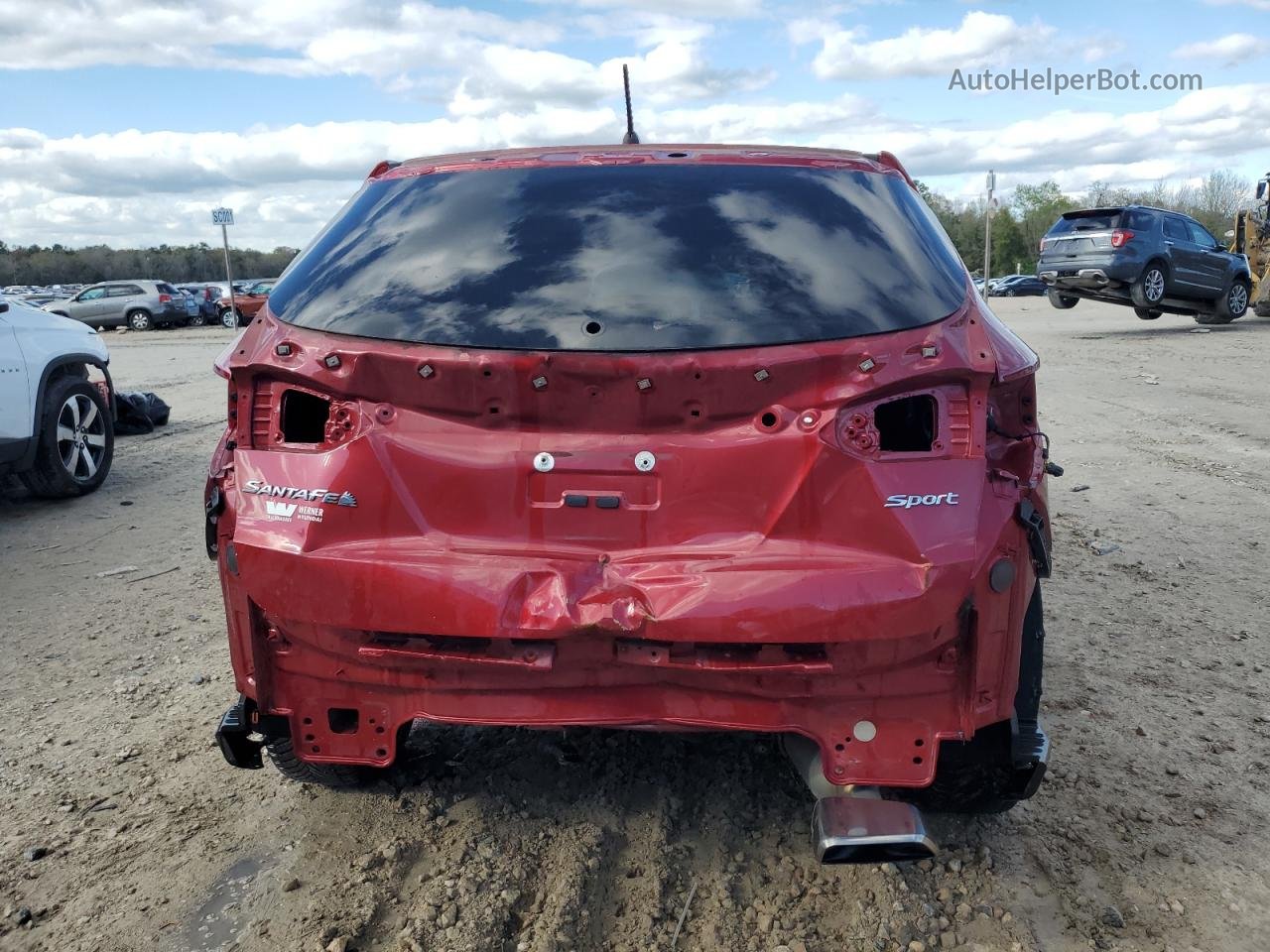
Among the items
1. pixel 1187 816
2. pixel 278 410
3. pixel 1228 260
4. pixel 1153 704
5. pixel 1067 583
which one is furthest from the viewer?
pixel 1228 260

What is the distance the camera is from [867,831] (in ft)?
8.04

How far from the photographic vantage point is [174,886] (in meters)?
2.87

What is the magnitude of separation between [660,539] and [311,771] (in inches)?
54.2

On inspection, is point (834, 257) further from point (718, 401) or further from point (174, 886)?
point (174, 886)

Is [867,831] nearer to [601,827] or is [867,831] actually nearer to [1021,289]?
[601,827]

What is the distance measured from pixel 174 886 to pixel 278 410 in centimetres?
130

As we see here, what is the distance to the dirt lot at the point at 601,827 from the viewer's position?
8.79ft

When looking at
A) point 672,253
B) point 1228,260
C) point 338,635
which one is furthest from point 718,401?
point 1228,260

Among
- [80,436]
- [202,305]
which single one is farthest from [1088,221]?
[202,305]

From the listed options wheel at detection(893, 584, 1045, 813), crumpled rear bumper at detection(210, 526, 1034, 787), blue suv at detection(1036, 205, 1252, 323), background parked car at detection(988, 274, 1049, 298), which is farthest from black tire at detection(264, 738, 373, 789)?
background parked car at detection(988, 274, 1049, 298)

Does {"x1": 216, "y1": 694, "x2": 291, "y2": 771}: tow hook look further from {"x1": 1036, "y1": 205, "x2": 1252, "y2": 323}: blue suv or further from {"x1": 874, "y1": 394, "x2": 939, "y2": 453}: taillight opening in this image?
{"x1": 1036, "y1": 205, "x2": 1252, "y2": 323}: blue suv

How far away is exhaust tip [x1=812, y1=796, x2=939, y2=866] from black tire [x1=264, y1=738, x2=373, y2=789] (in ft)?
4.72

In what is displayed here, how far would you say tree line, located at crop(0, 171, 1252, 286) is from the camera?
76688 mm

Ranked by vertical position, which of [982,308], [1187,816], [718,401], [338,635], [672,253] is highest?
[672,253]
